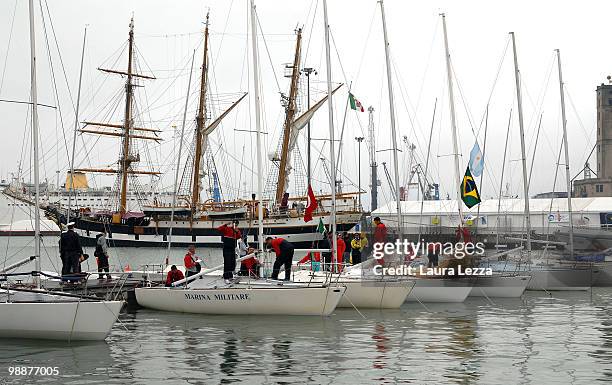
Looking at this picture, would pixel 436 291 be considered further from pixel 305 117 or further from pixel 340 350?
pixel 305 117

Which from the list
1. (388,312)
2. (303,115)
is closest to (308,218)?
(388,312)

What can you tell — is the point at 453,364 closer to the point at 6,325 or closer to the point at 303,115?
the point at 6,325

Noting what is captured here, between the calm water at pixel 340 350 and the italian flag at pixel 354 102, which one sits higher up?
the italian flag at pixel 354 102

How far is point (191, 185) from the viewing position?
247 feet

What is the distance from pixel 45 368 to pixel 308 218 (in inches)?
598

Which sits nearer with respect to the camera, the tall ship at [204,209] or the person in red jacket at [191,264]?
the person in red jacket at [191,264]

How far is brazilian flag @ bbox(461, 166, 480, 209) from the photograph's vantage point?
32875mm

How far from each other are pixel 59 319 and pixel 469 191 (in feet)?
66.2

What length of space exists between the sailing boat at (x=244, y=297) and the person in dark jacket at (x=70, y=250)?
2.06 m

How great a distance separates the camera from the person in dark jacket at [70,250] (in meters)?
23.2

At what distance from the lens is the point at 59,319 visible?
17391 mm

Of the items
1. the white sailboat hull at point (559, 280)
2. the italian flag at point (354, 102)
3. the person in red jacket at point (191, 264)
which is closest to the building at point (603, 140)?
the italian flag at point (354, 102)
